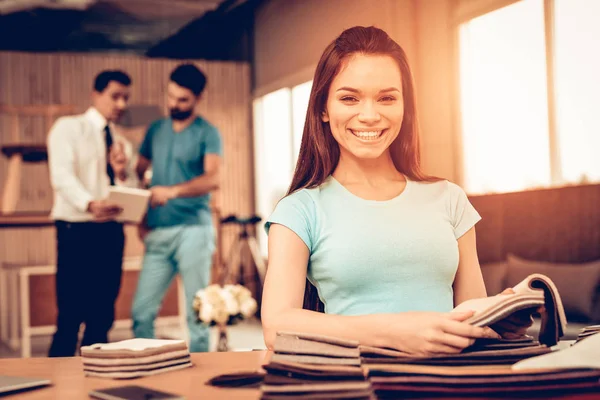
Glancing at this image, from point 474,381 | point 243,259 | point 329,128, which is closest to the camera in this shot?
point 474,381

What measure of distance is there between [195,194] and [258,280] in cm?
393

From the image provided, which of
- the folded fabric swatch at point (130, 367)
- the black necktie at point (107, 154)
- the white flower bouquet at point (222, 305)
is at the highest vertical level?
the black necktie at point (107, 154)

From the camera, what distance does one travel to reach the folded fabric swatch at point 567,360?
840 millimetres

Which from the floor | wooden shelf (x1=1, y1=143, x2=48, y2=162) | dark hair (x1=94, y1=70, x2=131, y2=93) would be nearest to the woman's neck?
dark hair (x1=94, y1=70, x2=131, y2=93)

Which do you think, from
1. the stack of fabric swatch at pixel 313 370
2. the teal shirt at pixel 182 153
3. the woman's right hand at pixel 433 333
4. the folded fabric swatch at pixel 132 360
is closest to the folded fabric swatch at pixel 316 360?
the stack of fabric swatch at pixel 313 370

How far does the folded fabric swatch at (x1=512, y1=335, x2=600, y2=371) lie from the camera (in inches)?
33.1

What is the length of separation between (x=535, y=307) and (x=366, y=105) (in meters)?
0.50

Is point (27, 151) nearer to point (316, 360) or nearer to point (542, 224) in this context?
point (542, 224)

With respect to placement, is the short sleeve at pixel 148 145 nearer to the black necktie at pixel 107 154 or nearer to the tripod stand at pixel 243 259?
the black necktie at pixel 107 154

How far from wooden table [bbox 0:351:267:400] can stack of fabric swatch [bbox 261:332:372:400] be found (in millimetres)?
71

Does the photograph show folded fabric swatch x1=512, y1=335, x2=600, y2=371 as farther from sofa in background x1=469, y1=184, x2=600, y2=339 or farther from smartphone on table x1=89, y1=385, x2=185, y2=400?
sofa in background x1=469, y1=184, x2=600, y2=339

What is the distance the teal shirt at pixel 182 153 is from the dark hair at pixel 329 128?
2.38 metres

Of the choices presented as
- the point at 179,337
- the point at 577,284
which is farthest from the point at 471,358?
the point at 179,337

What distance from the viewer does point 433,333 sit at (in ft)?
3.12
